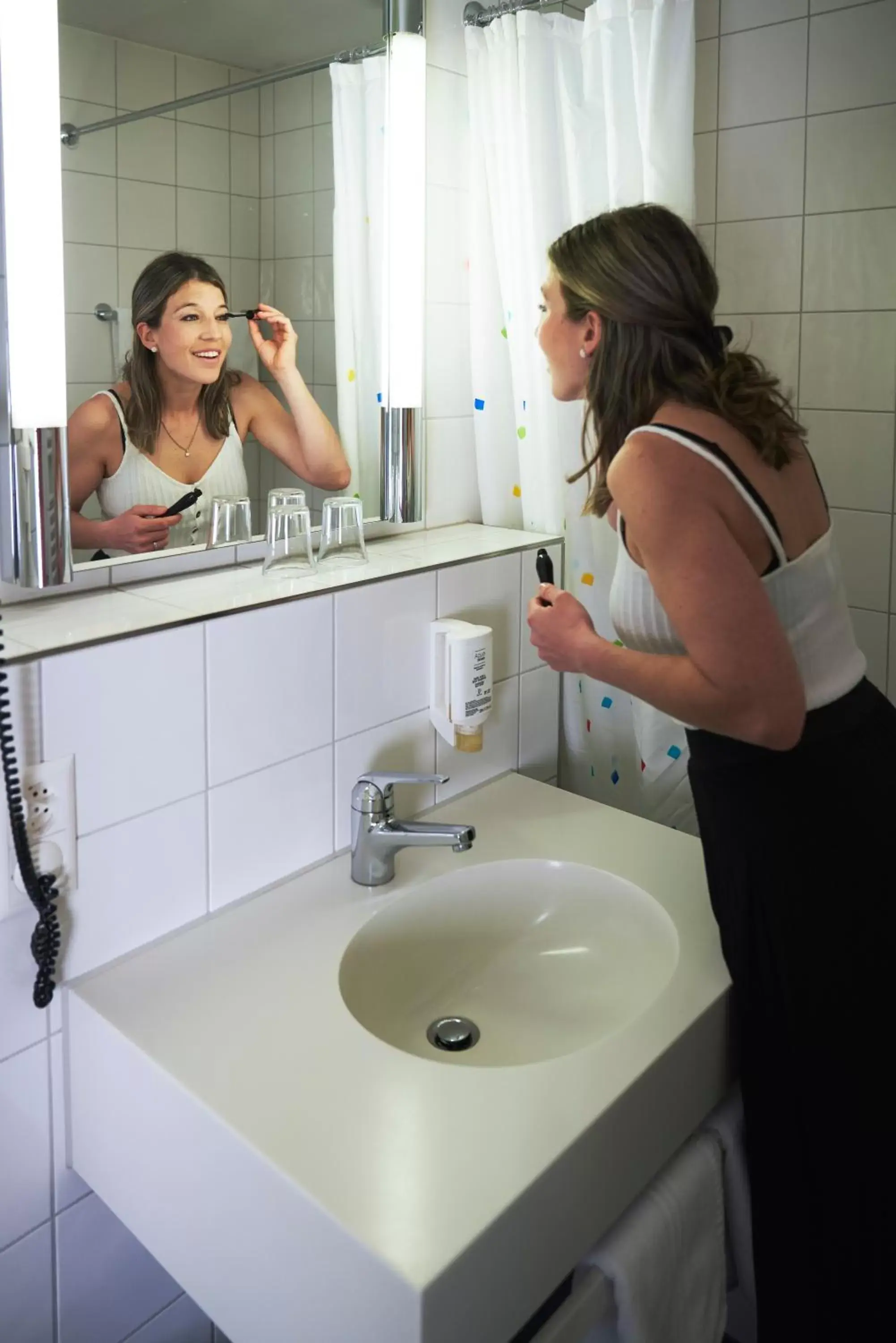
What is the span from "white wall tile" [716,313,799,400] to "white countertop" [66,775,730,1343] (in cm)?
114

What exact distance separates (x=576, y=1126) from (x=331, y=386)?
3.38 ft

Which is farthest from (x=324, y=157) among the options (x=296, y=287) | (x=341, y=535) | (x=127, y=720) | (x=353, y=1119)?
(x=353, y=1119)

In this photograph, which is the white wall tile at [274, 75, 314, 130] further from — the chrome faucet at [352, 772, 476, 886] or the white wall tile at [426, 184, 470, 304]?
the chrome faucet at [352, 772, 476, 886]

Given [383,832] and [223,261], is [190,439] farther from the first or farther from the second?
[383,832]

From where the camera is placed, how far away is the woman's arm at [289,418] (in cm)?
145

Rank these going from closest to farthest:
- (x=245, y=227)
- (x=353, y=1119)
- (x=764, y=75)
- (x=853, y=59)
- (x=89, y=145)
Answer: (x=353, y=1119) → (x=89, y=145) → (x=245, y=227) → (x=853, y=59) → (x=764, y=75)

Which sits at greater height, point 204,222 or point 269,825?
point 204,222

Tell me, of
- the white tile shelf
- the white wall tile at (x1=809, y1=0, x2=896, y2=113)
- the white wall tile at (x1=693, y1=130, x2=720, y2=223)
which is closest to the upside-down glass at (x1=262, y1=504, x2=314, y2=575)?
the white tile shelf

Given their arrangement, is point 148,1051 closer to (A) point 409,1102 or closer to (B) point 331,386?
(A) point 409,1102

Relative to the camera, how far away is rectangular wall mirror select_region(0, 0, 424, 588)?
1203 mm

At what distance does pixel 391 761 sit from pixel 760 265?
3.91 ft

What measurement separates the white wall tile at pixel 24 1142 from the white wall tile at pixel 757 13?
1.97 metres

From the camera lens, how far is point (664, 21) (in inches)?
61.5

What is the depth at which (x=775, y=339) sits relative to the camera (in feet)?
6.68
